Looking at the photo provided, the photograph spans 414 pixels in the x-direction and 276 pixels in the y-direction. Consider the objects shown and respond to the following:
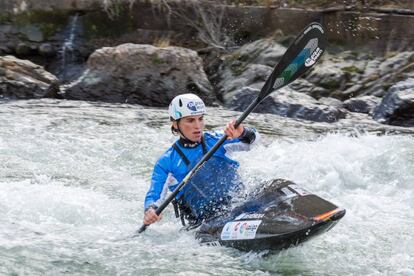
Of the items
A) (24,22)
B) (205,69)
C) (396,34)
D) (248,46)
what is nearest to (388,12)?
(396,34)

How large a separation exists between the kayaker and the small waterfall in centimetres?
827

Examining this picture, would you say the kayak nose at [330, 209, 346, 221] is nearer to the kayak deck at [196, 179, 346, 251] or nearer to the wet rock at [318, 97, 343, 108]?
the kayak deck at [196, 179, 346, 251]

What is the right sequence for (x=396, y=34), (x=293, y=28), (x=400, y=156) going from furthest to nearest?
(x=293, y=28)
(x=396, y=34)
(x=400, y=156)

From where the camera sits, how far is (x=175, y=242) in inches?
211

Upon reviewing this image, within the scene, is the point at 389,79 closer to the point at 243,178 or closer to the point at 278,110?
the point at 278,110

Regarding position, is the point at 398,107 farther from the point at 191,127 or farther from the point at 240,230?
the point at 240,230

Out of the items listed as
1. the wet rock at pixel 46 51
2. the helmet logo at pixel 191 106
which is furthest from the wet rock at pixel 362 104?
the wet rock at pixel 46 51

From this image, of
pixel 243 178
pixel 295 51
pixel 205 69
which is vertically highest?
pixel 295 51

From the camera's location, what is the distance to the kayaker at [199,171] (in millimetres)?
5289

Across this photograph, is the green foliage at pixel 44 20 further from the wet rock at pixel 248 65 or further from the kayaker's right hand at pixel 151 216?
the kayaker's right hand at pixel 151 216

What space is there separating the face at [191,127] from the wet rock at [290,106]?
542 cm

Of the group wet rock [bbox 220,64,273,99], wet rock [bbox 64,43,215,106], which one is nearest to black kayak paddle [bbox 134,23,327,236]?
wet rock [bbox 64,43,215,106]

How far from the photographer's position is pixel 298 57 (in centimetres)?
573

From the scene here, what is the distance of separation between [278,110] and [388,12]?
3.69 m
